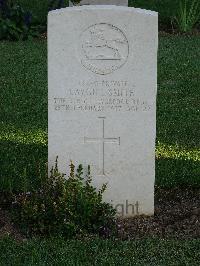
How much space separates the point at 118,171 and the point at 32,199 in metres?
0.63

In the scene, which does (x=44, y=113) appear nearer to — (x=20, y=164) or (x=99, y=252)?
(x=20, y=164)

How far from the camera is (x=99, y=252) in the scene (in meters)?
4.48

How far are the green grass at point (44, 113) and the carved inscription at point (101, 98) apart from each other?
0.62m

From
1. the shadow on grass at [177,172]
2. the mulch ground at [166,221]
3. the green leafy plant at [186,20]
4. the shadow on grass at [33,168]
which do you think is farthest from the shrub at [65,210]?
the green leafy plant at [186,20]

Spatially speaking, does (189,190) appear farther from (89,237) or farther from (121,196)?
(89,237)

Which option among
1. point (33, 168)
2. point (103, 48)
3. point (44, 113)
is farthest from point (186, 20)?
point (103, 48)

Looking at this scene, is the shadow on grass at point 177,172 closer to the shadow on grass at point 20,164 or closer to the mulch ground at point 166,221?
the mulch ground at point 166,221

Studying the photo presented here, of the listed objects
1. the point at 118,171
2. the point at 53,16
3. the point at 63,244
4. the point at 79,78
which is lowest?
the point at 63,244

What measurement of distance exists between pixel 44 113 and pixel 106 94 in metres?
2.83

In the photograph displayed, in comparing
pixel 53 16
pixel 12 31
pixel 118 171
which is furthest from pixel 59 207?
pixel 12 31

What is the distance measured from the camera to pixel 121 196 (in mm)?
5121

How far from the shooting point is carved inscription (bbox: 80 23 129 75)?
4.78m

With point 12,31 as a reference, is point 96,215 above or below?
below

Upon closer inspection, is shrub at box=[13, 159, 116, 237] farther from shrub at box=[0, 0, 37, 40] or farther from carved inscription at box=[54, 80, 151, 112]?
shrub at box=[0, 0, 37, 40]
